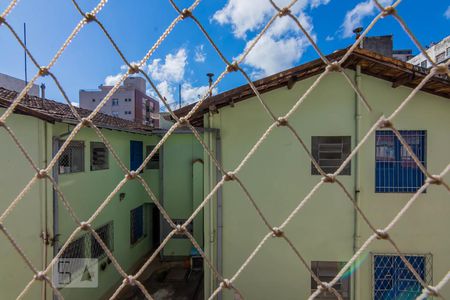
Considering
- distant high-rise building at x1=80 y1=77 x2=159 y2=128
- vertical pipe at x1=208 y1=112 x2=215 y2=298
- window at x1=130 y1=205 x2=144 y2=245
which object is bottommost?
window at x1=130 y1=205 x2=144 y2=245

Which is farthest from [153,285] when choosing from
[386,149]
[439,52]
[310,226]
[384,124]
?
[439,52]

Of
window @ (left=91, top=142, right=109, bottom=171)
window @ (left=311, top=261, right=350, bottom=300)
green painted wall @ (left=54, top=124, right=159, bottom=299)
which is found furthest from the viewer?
window @ (left=91, top=142, right=109, bottom=171)

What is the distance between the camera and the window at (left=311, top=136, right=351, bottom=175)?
402cm

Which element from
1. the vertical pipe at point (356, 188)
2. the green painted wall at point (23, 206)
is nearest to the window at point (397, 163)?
the vertical pipe at point (356, 188)

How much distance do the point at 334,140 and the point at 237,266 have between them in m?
2.86

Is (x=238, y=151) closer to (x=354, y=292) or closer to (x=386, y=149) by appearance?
(x=386, y=149)

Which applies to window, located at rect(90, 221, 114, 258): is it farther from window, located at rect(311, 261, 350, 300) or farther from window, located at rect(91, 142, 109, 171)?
window, located at rect(311, 261, 350, 300)

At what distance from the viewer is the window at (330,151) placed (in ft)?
13.2

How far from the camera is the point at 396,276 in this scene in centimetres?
397

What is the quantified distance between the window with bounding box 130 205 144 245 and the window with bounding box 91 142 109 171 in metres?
1.99

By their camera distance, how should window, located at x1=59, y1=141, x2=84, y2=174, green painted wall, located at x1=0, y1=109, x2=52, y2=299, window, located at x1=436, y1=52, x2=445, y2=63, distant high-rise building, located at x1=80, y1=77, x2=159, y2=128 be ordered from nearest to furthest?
green painted wall, located at x1=0, y1=109, x2=52, y2=299
window, located at x1=59, y1=141, x2=84, y2=174
window, located at x1=436, y1=52, x2=445, y2=63
distant high-rise building, located at x1=80, y1=77, x2=159, y2=128

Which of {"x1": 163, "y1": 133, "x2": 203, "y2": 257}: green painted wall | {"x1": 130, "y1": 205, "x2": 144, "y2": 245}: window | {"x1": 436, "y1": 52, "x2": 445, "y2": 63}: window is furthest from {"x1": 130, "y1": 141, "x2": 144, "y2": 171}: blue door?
{"x1": 436, "y1": 52, "x2": 445, "y2": 63}: window

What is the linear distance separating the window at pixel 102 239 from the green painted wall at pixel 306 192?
2844 mm

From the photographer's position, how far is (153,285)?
6375 millimetres
